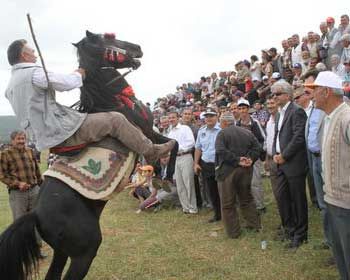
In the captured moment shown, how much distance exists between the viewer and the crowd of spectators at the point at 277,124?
19.7 ft

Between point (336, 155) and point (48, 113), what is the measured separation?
2.42 metres

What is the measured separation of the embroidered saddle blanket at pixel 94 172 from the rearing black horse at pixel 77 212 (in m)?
0.07

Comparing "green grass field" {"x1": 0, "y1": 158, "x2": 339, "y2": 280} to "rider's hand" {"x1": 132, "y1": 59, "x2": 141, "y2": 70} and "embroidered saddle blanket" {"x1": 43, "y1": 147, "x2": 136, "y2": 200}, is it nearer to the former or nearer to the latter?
"embroidered saddle blanket" {"x1": 43, "y1": 147, "x2": 136, "y2": 200}

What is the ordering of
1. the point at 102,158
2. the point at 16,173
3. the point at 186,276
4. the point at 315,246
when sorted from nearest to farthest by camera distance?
the point at 102,158 → the point at 186,276 → the point at 315,246 → the point at 16,173

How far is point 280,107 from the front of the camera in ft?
21.0

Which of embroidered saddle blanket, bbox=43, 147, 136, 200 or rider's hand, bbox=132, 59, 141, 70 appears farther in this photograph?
rider's hand, bbox=132, 59, 141, 70

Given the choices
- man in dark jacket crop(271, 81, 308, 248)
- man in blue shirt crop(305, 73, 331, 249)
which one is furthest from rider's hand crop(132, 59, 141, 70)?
man in dark jacket crop(271, 81, 308, 248)

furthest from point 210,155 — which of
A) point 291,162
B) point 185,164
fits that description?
point 291,162

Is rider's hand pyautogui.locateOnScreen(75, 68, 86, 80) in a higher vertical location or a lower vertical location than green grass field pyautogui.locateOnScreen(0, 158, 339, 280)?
higher

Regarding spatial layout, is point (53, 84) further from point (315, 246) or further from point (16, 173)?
point (315, 246)

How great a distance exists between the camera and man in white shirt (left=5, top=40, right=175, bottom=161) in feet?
11.9

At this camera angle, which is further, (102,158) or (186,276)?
(186,276)

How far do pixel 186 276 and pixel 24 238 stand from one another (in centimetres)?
262

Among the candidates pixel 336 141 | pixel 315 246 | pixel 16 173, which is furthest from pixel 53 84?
pixel 315 246
